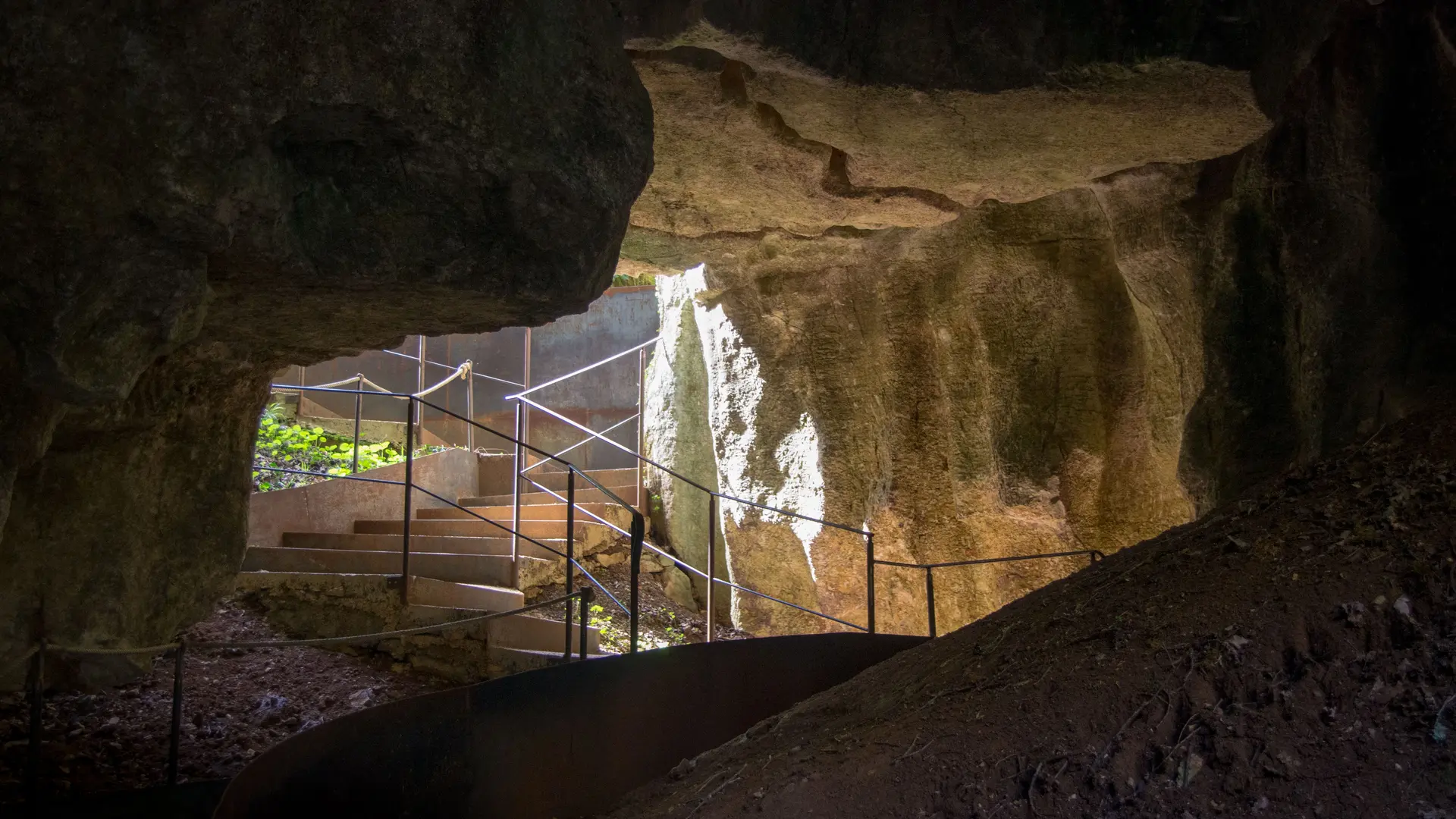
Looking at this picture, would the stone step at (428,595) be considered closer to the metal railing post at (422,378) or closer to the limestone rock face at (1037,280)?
the limestone rock face at (1037,280)

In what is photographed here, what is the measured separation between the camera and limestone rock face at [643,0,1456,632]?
12.1 feet

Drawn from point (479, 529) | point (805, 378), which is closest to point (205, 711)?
point (479, 529)

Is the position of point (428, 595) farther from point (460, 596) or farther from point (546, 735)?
point (546, 735)

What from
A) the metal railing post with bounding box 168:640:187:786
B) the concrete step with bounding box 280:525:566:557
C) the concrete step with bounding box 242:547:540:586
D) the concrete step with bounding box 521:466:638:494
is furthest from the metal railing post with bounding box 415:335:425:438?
the metal railing post with bounding box 168:640:187:786

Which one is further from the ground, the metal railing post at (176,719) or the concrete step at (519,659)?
the metal railing post at (176,719)

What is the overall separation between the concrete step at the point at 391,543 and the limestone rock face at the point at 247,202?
2.59 meters

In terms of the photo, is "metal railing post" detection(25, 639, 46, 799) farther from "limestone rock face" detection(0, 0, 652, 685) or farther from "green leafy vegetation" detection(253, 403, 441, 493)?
"green leafy vegetation" detection(253, 403, 441, 493)

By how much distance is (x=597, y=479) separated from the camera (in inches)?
364

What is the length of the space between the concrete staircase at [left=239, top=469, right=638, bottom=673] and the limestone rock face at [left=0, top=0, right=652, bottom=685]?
198 centimetres

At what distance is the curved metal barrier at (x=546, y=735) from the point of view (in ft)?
8.80

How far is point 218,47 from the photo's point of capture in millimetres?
2514

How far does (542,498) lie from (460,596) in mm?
2630

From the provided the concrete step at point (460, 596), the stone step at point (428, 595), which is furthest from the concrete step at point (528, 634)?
the concrete step at point (460, 596)

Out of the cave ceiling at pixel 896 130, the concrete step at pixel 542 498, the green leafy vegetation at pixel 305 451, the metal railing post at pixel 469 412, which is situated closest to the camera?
the cave ceiling at pixel 896 130
